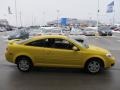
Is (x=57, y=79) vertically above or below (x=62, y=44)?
below

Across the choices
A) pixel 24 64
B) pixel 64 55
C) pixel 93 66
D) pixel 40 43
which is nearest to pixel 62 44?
pixel 64 55

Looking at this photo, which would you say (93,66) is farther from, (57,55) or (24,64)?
(24,64)

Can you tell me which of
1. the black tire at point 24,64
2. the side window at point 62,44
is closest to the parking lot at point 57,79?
the black tire at point 24,64

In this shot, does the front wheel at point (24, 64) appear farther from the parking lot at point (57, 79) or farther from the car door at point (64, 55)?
the car door at point (64, 55)

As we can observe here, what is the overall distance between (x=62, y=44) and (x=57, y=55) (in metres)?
0.47

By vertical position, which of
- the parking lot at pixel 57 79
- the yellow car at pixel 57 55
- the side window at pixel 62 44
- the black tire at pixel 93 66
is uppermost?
the side window at pixel 62 44

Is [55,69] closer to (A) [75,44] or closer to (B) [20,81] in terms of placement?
(A) [75,44]

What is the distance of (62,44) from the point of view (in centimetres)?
1057

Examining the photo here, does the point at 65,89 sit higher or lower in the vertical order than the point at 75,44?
lower

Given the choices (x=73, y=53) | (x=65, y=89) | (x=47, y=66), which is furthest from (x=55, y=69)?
(x=65, y=89)

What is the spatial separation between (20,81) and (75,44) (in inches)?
103

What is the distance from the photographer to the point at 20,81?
29.4ft

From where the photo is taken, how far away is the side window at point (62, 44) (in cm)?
1047

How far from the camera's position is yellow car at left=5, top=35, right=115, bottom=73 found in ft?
34.0
